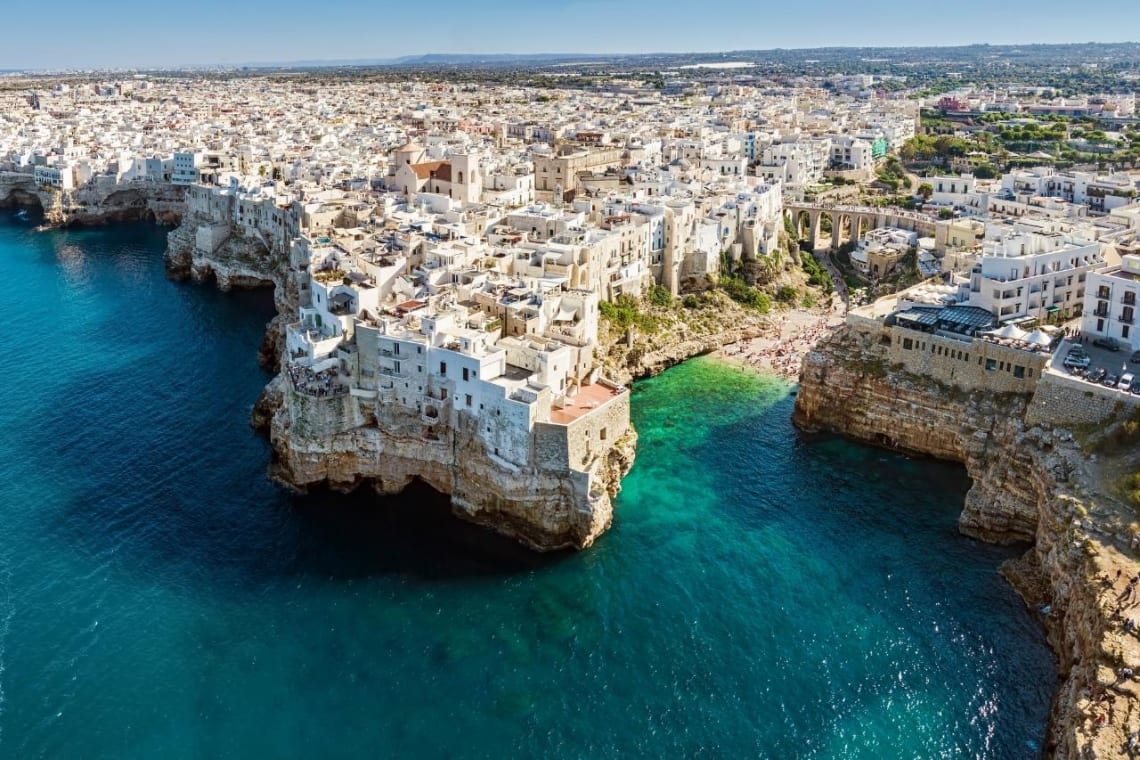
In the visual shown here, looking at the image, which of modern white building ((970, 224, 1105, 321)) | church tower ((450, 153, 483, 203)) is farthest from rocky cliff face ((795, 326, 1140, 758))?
church tower ((450, 153, 483, 203))

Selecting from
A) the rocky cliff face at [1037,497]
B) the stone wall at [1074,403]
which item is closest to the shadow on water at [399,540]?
the rocky cliff face at [1037,497]

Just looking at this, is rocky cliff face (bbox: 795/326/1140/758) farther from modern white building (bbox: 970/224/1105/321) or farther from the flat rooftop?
the flat rooftop

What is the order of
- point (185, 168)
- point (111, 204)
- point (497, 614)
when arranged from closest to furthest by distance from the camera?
point (497, 614), point (185, 168), point (111, 204)

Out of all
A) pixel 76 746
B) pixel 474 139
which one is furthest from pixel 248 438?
pixel 474 139

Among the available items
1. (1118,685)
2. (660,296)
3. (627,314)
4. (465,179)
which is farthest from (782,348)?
(1118,685)

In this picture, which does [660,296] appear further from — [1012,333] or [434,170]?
[434,170]

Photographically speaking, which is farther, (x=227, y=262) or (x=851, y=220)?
(x=851, y=220)
